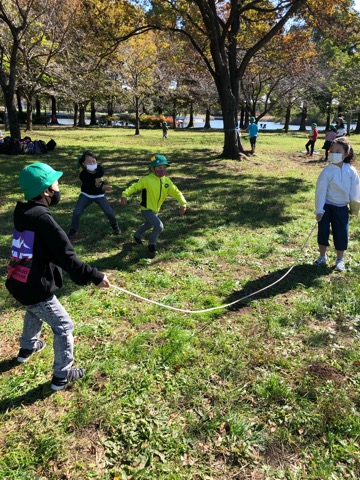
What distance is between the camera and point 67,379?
9.89ft

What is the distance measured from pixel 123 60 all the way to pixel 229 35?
13.1m

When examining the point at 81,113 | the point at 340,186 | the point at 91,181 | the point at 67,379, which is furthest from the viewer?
the point at 81,113

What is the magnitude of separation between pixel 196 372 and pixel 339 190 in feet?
10.9

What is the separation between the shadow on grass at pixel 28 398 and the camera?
9.23 feet

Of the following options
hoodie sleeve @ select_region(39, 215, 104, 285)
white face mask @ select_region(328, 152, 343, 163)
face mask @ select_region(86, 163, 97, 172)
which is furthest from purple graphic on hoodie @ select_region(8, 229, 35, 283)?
white face mask @ select_region(328, 152, 343, 163)

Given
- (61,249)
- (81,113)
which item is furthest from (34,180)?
(81,113)

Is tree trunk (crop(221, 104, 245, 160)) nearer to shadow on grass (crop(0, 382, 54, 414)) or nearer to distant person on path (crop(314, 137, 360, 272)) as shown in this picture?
distant person on path (crop(314, 137, 360, 272))

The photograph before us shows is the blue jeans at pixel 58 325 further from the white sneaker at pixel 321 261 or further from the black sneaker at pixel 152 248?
the white sneaker at pixel 321 261

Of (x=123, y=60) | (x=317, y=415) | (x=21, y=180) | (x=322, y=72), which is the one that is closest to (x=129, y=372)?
(x=317, y=415)

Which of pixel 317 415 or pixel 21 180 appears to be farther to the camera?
pixel 317 415

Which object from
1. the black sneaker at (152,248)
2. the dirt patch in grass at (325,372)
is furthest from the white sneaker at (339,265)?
the black sneaker at (152,248)

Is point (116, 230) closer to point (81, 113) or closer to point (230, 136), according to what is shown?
point (230, 136)

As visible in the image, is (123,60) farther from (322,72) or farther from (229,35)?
(322,72)

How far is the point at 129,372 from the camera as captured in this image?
3.19 m
